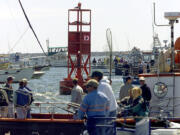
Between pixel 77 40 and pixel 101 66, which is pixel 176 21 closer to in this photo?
pixel 77 40

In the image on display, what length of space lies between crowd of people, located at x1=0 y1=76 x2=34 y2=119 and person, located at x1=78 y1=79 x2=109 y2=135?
169 inches

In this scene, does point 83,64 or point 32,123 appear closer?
point 32,123

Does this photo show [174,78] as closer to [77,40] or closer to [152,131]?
[152,131]

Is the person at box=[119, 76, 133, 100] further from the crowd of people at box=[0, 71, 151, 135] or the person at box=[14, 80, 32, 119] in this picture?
the person at box=[14, 80, 32, 119]

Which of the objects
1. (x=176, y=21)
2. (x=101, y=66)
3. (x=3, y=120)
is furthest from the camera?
(x=101, y=66)

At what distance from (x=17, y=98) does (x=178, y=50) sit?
16.6 feet

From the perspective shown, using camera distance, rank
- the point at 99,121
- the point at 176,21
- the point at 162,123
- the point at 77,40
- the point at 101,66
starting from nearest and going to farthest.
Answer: the point at 99,121, the point at 162,123, the point at 176,21, the point at 77,40, the point at 101,66

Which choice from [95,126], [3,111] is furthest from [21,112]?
[95,126]

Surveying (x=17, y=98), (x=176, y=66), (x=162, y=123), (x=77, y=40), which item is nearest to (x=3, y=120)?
(x=17, y=98)

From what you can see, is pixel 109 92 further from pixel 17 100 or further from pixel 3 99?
pixel 3 99

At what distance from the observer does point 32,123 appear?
46.8 ft

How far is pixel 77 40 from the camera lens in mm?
31062

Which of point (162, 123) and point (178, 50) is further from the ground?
point (178, 50)

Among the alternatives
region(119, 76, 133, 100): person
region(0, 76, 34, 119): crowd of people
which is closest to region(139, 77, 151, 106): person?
region(119, 76, 133, 100): person
